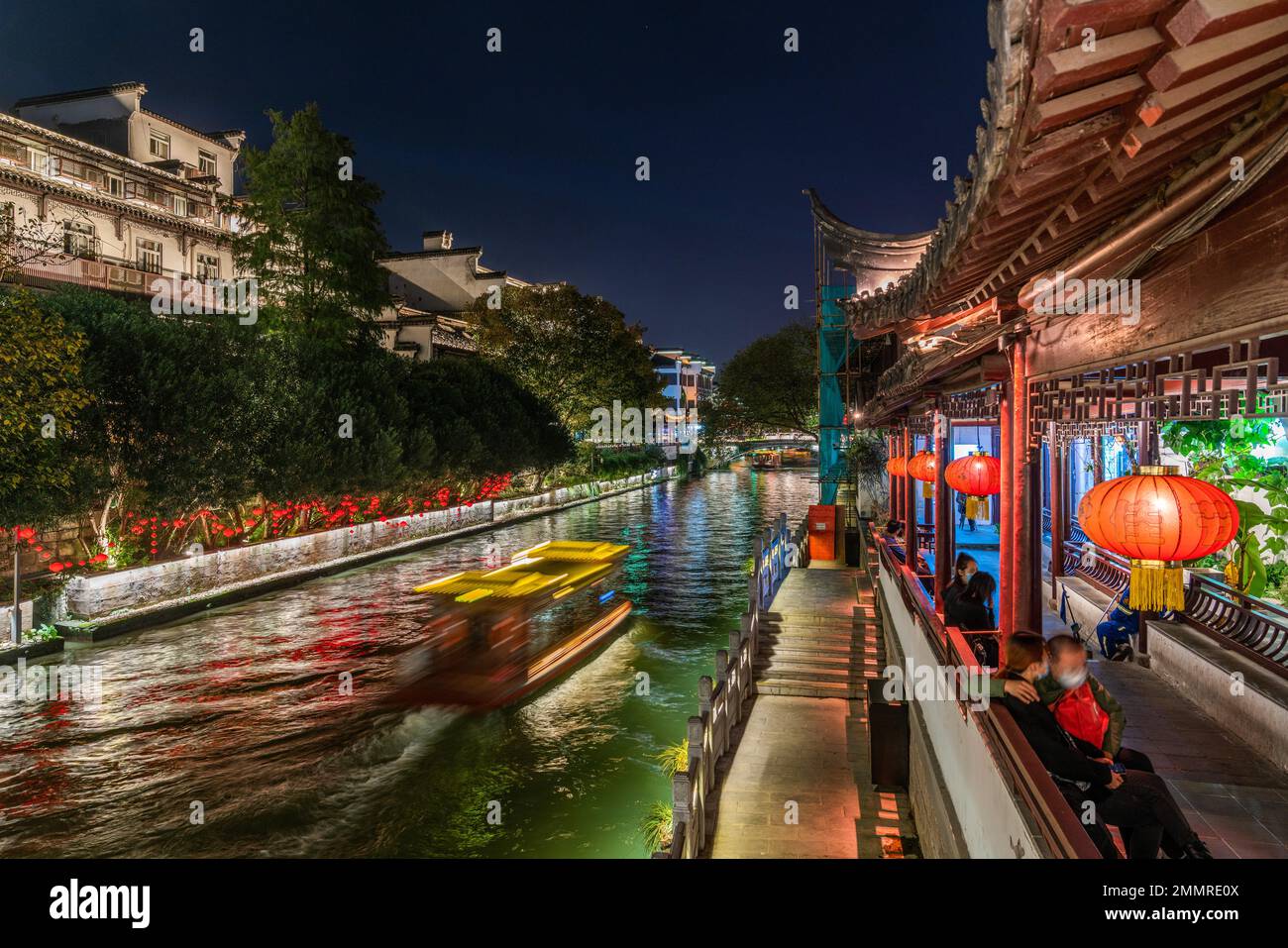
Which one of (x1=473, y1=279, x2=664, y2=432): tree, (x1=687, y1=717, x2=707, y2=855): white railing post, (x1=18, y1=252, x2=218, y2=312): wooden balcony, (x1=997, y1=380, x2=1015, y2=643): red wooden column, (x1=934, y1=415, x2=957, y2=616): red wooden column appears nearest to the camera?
(x1=997, y1=380, x2=1015, y2=643): red wooden column

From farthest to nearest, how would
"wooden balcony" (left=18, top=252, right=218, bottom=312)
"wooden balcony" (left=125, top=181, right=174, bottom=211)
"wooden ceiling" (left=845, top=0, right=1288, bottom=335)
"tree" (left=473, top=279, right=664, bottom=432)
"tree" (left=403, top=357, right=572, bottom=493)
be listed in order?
"tree" (left=473, top=279, right=664, bottom=432)
"tree" (left=403, top=357, right=572, bottom=493)
"wooden balcony" (left=125, top=181, right=174, bottom=211)
"wooden balcony" (left=18, top=252, right=218, bottom=312)
"wooden ceiling" (left=845, top=0, right=1288, bottom=335)

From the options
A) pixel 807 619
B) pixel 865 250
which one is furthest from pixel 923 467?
pixel 865 250

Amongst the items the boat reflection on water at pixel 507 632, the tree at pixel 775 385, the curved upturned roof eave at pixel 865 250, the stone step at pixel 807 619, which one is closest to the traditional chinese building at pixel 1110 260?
the stone step at pixel 807 619

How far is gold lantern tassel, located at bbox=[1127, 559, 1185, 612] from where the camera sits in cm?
441

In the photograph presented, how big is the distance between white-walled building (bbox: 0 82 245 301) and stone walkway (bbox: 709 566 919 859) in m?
20.0

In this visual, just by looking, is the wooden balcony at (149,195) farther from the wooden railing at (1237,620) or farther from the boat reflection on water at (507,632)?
the wooden railing at (1237,620)

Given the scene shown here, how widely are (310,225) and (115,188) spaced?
305 inches

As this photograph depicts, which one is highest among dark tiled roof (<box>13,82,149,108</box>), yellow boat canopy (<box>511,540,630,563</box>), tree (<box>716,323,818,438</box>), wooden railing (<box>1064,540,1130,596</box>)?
dark tiled roof (<box>13,82,149,108</box>)

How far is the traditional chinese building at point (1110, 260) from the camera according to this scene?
1912 mm

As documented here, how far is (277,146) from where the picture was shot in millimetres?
23109

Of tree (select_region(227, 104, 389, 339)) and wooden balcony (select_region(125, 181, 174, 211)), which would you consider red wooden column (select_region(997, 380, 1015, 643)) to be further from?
wooden balcony (select_region(125, 181, 174, 211))

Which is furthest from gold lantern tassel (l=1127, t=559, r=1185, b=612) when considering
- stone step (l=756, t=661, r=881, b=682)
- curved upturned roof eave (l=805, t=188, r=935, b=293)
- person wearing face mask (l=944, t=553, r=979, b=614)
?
curved upturned roof eave (l=805, t=188, r=935, b=293)
